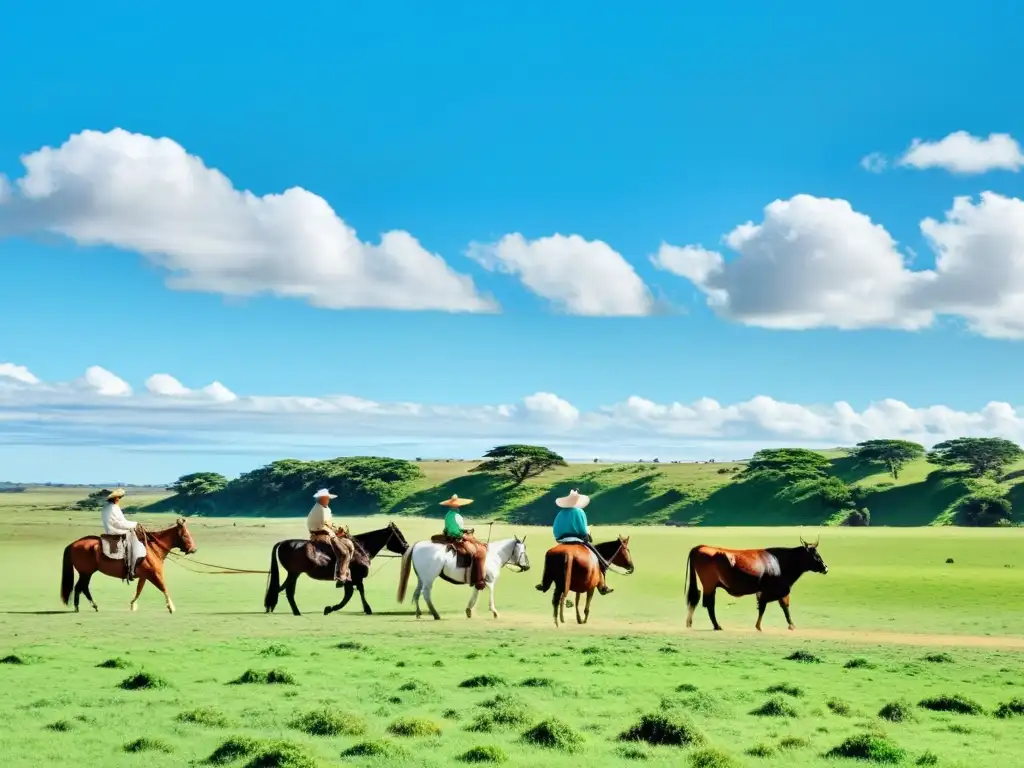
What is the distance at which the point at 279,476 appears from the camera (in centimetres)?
14325

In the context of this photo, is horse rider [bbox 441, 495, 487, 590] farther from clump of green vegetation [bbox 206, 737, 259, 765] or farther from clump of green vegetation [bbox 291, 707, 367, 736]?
clump of green vegetation [bbox 206, 737, 259, 765]

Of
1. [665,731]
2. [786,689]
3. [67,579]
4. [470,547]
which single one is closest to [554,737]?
[665,731]

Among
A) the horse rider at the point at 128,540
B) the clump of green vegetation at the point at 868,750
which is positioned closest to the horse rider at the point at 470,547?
the horse rider at the point at 128,540

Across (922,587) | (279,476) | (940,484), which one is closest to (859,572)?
(922,587)

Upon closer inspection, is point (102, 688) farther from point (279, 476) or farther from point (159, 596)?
point (279, 476)

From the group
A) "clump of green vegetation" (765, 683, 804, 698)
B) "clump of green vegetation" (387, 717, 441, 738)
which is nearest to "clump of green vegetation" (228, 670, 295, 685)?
"clump of green vegetation" (387, 717, 441, 738)

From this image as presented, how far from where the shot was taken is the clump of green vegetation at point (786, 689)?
17391 millimetres

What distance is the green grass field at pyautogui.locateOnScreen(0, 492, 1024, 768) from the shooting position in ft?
44.8

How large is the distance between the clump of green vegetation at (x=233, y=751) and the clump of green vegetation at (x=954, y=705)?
32.5 ft

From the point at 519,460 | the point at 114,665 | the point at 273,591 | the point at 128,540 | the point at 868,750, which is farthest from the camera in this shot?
the point at 519,460

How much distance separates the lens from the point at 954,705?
16.5 m

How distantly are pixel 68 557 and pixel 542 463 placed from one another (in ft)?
339

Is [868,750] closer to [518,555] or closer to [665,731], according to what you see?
[665,731]

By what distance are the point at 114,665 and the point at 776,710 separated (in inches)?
426
